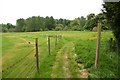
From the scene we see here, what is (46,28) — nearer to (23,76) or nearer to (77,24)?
(77,24)

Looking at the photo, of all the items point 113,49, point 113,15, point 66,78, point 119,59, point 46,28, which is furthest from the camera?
point 46,28

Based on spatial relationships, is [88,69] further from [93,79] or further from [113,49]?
[113,49]

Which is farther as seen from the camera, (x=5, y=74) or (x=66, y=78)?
(x=5, y=74)

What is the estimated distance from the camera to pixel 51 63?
782 inches

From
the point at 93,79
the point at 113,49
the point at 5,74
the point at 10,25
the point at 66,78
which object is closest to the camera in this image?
the point at 93,79

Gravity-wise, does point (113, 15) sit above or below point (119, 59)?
above

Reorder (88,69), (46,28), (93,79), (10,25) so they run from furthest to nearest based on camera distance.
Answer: (10,25)
(46,28)
(88,69)
(93,79)

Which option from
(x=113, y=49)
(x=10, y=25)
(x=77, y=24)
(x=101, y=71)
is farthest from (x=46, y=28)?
(x=101, y=71)

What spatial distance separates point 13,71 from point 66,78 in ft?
12.9

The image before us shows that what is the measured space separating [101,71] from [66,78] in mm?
2417

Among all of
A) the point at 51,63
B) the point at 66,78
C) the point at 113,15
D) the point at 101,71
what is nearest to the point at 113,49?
the point at 113,15

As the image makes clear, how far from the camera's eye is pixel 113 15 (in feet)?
69.6

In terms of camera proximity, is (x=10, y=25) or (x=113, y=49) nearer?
(x=113, y=49)

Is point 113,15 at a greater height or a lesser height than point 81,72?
greater
